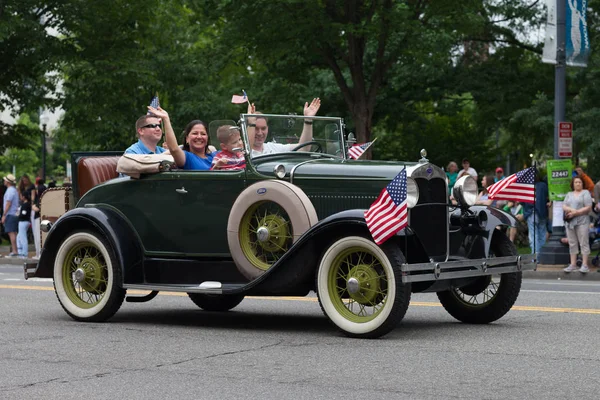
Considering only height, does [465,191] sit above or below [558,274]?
above

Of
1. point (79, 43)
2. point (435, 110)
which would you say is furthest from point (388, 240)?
point (435, 110)

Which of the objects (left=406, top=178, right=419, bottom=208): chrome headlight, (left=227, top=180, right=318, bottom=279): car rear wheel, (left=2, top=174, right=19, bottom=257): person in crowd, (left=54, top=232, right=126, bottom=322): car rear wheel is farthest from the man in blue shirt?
(left=2, top=174, right=19, bottom=257): person in crowd

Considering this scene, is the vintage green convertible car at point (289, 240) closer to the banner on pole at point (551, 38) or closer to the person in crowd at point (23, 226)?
the banner on pole at point (551, 38)

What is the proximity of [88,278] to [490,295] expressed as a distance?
3.60 metres

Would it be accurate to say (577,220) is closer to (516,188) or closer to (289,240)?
(516,188)

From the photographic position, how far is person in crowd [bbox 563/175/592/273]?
18.0 metres

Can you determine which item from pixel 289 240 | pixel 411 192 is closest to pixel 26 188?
pixel 289 240

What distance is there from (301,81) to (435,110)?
25.1 ft

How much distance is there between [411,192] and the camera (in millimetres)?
8586

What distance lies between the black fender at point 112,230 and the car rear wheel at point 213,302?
1.16 metres

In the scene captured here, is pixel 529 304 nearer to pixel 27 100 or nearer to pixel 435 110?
pixel 27 100

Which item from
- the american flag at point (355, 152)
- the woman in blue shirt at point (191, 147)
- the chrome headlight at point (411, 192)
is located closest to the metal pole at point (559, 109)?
the american flag at point (355, 152)

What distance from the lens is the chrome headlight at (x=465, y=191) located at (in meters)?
9.27

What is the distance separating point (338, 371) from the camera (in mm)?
7105
